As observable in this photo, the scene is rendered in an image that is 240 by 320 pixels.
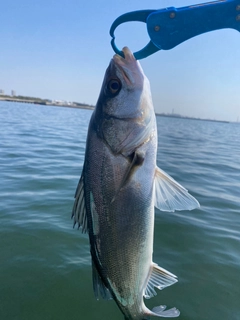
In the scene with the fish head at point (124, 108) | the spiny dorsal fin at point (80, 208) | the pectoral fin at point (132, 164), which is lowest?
the spiny dorsal fin at point (80, 208)

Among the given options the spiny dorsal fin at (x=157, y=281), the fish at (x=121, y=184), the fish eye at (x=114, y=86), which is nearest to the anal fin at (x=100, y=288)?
the fish at (x=121, y=184)

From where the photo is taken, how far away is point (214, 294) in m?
3.79

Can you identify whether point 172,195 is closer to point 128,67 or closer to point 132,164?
point 132,164

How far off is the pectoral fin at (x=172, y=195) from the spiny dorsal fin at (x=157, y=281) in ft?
1.55

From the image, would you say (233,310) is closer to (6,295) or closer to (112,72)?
(6,295)

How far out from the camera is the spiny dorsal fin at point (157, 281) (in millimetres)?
2034

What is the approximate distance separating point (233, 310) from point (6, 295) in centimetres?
291

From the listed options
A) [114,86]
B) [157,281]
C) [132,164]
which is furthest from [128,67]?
[157,281]

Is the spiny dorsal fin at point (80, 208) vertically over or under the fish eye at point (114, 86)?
under

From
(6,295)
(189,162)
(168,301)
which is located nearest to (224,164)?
(189,162)

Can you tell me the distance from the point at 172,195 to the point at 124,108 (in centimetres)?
72

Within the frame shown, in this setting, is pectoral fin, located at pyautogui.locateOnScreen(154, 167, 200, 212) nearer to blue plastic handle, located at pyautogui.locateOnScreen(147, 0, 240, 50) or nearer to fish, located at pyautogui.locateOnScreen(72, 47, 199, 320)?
fish, located at pyautogui.locateOnScreen(72, 47, 199, 320)

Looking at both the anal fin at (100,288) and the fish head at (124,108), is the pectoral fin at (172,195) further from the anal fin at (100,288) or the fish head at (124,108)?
the anal fin at (100,288)

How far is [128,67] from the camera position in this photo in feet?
6.22
